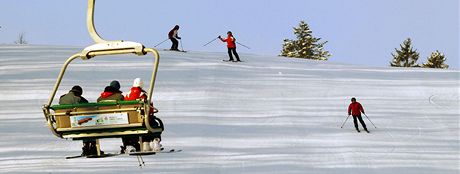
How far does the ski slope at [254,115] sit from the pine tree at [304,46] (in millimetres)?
44518

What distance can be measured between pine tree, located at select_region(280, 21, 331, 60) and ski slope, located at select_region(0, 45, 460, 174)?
44.5m

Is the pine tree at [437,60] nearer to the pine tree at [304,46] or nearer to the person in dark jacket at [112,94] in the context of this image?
the pine tree at [304,46]

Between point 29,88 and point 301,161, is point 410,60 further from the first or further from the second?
point 301,161

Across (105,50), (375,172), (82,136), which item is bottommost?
(375,172)

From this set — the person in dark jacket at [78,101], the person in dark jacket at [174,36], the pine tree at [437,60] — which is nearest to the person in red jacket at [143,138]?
the person in dark jacket at [78,101]

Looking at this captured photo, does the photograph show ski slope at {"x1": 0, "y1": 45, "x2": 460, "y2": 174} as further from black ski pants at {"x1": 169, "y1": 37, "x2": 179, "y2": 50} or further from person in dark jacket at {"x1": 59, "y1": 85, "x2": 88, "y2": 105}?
person in dark jacket at {"x1": 59, "y1": 85, "x2": 88, "y2": 105}

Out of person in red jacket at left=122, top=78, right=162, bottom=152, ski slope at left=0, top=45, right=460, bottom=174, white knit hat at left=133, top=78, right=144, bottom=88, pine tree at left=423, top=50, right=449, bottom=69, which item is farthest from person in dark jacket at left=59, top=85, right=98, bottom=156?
pine tree at left=423, top=50, right=449, bottom=69

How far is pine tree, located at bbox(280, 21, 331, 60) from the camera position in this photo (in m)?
78.2

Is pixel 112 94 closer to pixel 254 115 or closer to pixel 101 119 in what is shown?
pixel 101 119

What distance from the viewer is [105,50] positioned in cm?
751

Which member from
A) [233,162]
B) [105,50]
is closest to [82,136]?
[105,50]

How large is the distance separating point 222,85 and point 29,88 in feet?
16.7

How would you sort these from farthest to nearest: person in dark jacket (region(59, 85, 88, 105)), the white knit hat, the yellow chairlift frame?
person in dark jacket (region(59, 85, 88, 105))
the white knit hat
the yellow chairlift frame

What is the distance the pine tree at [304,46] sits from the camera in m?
78.2
